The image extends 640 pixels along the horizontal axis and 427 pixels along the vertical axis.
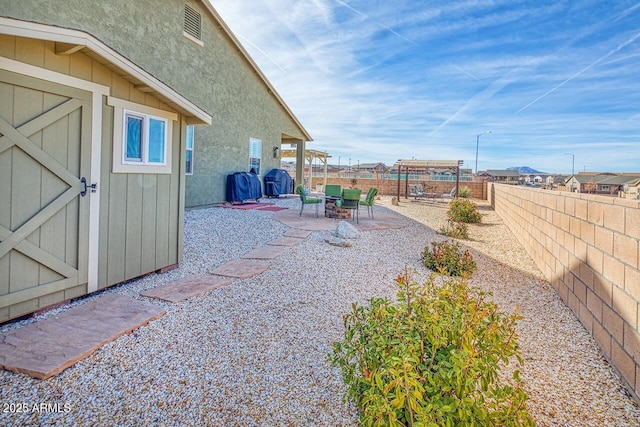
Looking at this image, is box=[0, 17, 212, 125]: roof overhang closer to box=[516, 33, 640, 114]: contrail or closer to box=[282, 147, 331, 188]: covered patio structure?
box=[282, 147, 331, 188]: covered patio structure

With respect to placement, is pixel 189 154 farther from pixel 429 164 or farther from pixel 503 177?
pixel 503 177

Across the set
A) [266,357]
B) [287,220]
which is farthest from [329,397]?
[287,220]

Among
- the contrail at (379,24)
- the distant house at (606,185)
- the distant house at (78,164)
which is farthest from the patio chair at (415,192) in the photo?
the distant house at (78,164)

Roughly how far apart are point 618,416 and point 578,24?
1143 centimetres

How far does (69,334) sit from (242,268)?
2.35 metres

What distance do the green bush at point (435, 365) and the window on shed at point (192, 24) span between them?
10761mm

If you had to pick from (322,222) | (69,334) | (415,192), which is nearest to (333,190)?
(322,222)

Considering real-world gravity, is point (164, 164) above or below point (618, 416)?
above

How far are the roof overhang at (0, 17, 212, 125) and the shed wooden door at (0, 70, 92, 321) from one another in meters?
0.36

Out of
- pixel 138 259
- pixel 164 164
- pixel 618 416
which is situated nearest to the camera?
pixel 618 416

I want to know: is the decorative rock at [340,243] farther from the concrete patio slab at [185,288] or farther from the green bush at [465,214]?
the green bush at [465,214]

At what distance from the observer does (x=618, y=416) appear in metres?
2.13

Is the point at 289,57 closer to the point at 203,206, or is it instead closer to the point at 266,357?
the point at 203,206

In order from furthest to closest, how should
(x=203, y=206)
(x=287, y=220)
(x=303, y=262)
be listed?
(x=203, y=206) → (x=287, y=220) → (x=303, y=262)
